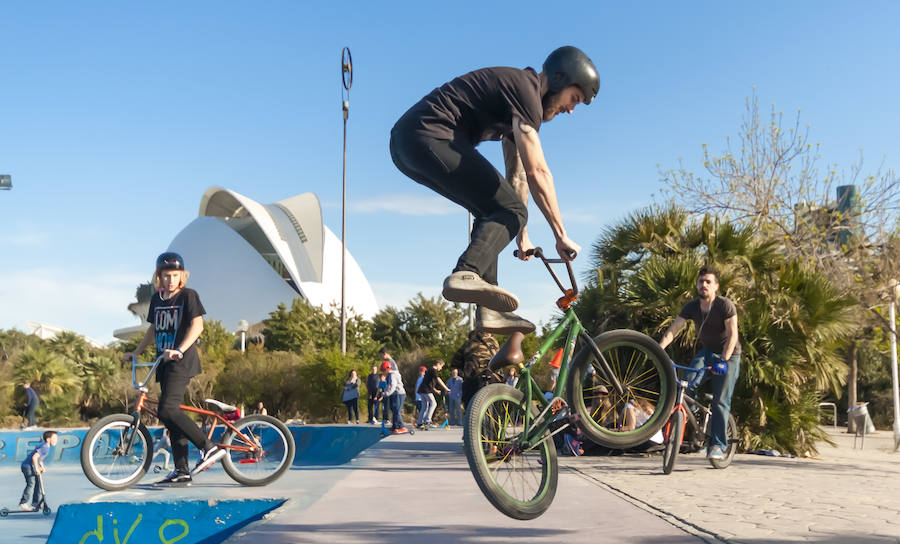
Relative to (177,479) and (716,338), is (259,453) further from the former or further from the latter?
(716,338)

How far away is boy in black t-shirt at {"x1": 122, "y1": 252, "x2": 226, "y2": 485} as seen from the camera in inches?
279

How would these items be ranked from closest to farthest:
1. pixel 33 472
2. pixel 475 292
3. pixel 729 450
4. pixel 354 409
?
pixel 475 292
pixel 33 472
pixel 729 450
pixel 354 409

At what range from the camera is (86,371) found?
27.3 metres

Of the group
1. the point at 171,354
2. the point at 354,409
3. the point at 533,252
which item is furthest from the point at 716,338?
the point at 354,409

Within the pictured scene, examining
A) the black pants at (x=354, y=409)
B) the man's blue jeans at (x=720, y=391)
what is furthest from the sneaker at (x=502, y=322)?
the black pants at (x=354, y=409)

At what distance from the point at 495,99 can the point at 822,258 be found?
45.5 ft

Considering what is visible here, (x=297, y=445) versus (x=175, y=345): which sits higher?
(x=175, y=345)

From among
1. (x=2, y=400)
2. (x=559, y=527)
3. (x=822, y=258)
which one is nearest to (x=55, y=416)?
(x=2, y=400)

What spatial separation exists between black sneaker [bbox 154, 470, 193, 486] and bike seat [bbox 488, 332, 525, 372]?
15.7 ft

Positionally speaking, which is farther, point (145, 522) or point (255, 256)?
point (255, 256)

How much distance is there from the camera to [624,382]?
3852mm

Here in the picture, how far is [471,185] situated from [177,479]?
531 cm

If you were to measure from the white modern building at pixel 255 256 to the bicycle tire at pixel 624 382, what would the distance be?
197 feet

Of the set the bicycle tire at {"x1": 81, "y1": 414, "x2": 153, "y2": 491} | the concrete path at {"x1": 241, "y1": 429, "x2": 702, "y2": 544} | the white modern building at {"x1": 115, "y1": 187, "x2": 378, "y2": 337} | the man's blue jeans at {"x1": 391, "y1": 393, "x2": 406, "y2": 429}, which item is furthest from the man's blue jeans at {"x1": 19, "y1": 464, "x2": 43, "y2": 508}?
the white modern building at {"x1": 115, "y1": 187, "x2": 378, "y2": 337}
